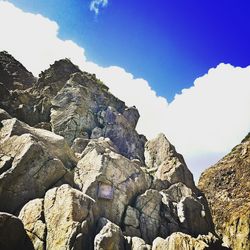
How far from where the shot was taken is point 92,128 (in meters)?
65.8

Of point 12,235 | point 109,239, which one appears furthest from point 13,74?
point 109,239

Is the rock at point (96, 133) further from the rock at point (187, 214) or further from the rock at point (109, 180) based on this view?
the rock at point (187, 214)

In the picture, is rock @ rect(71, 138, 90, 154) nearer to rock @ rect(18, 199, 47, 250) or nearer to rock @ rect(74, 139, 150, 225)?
rock @ rect(74, 139, 150, 225)

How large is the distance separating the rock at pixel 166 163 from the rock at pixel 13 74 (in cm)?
4766

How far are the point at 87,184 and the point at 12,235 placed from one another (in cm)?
1387

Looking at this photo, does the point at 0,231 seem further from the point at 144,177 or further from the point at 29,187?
the point at 144,177

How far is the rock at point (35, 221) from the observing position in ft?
95.3

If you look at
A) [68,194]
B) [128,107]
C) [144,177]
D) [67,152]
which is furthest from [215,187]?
[68,194]

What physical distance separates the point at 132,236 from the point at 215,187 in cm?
8359

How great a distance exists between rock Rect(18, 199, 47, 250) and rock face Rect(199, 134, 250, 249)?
219 feet

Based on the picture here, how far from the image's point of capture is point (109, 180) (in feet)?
136

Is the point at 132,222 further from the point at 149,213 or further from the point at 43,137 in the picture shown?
the point at 43,137

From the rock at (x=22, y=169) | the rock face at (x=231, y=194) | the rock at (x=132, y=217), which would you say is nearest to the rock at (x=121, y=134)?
the rock at (x=132, y=217)

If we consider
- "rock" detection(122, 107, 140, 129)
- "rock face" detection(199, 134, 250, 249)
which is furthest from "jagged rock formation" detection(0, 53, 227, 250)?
"rock face" detection(199, 134, 250, 249)
